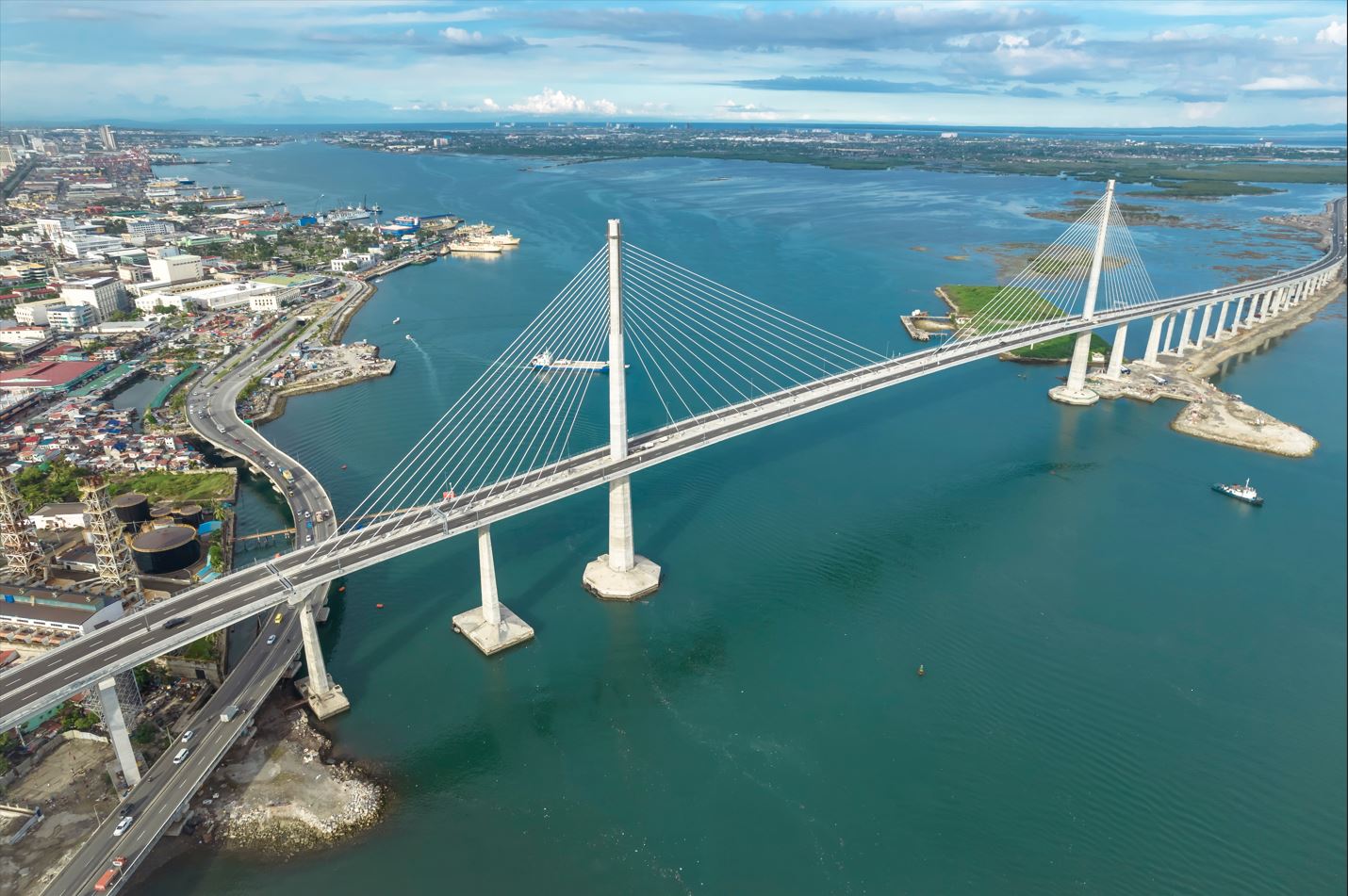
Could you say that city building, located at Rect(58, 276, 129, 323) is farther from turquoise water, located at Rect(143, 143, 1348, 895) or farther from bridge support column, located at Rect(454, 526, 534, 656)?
bridge support column, located at Rect(454, 526, 534, 656)

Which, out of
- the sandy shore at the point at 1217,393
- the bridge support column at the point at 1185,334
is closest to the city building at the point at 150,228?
the sandy shore at the point at 1217,393

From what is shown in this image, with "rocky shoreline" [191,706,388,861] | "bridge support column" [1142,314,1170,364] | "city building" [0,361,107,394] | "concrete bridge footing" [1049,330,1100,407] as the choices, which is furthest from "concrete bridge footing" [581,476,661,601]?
"bridge support column" [1142,314,1170,364]

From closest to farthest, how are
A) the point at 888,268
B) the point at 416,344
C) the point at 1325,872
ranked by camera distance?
the point at 1325,872 < the point at 416,344 < the point at 888,268

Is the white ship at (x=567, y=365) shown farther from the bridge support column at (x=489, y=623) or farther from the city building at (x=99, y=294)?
the city building at (x=99, y=294)

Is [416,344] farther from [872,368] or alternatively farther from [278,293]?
[872,368]

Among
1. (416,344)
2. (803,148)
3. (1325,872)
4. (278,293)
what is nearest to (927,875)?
(1325,872)

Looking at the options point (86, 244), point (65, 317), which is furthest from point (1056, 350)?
point (86, 244)

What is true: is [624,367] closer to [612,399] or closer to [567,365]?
[612,399]
